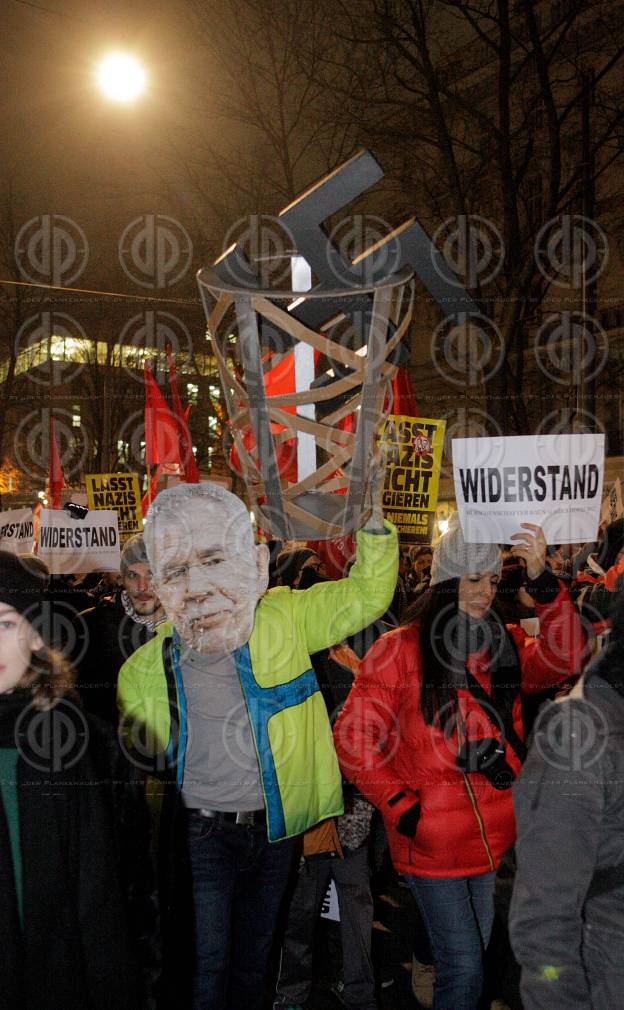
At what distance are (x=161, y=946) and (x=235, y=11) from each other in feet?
36.7

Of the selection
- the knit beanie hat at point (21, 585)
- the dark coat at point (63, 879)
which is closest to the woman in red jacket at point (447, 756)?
the dark coat at point (63, 879)

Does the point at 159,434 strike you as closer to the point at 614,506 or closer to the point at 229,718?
the point at 614,506

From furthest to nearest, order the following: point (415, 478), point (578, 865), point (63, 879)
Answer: point (415, 478) → point (63, 879) → point (578, 865)

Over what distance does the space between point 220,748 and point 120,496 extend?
868cm

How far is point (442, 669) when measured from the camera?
3.60 meters

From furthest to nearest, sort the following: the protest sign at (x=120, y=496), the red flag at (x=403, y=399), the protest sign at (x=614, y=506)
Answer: the protest sign at (x=120, y=496) → the protest sign at (x=614, y=506) → the red flag at (x=403, y=399)

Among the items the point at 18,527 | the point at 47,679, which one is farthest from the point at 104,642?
the point at 18,527

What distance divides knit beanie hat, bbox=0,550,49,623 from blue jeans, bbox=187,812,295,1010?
118 centimetres

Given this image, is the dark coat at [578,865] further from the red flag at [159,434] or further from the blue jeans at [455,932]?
the red flag at [159,434]

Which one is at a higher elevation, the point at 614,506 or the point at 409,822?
the point at 614,506

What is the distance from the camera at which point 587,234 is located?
11414 mm

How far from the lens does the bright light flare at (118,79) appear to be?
9469 millimetres

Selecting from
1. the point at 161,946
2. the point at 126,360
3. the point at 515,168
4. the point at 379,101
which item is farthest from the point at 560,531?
the point at 126,360

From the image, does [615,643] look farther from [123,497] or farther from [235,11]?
[235,11]
